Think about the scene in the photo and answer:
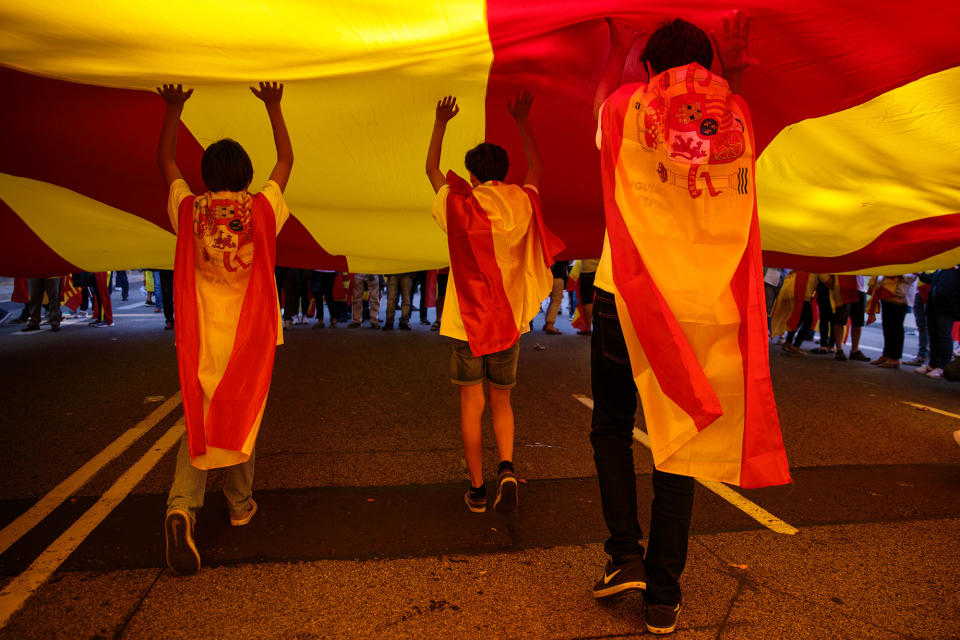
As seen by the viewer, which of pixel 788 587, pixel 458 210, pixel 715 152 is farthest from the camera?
pixel 458 210

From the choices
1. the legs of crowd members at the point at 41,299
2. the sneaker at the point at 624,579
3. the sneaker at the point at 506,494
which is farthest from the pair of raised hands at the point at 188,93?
the legs of crowd members at the point at 41,299

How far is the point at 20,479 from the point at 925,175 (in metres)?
5.16

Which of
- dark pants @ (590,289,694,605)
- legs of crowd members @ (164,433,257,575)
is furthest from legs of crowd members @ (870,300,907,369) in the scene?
legs of crowd members @ (164,433,257,575)

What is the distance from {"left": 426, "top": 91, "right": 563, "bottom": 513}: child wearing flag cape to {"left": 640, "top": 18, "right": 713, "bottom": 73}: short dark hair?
0.95m

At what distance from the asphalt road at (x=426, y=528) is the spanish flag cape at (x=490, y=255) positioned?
2.90 feet

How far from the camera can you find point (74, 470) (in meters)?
3.55

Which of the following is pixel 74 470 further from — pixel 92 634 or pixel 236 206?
pixel 236 206

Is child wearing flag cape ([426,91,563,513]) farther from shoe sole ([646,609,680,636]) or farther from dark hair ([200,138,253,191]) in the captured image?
shoe sole ([646,609,680,636])

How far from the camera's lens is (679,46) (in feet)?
6.51

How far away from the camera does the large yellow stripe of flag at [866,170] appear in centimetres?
313

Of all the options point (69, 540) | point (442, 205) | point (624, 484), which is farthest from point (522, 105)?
point (69, 540)

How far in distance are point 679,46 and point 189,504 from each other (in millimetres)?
2367

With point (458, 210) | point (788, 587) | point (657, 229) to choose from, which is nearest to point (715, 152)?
point (657, 229)

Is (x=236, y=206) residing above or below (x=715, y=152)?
below
